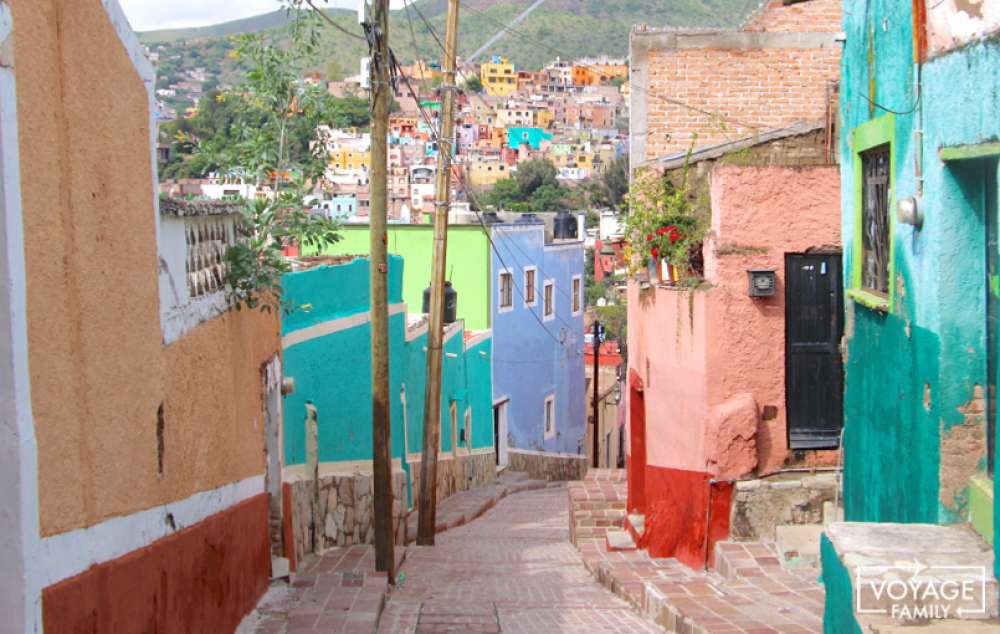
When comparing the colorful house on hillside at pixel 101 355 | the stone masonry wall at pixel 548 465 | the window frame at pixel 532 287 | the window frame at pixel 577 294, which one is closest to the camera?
the colorful house on hillside at pixel 101 355

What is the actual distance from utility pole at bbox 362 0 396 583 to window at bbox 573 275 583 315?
25659 mm

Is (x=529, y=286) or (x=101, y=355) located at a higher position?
(x=101, y=355)

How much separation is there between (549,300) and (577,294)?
3.16m

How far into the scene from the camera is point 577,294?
38.6m

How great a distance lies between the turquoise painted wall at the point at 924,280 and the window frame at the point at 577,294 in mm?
29029

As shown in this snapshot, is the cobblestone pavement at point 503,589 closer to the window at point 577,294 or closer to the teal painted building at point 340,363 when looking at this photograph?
the teal painted building at point 340,363

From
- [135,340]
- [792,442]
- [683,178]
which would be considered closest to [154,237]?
[135,340]

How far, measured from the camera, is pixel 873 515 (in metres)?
8.57

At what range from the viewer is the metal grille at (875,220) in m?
8.59

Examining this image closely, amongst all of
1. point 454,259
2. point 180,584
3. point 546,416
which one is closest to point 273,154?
point 180,584

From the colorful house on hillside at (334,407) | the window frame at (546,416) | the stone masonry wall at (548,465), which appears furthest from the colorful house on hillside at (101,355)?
the window frame at (546,416)

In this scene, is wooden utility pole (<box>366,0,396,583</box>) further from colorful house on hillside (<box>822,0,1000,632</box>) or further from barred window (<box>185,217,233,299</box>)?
colorful house on hillside (<box>822,0,1000,632</box>)

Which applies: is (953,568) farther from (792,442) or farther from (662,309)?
(662,309)

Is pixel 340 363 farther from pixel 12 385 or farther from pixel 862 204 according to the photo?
pixel 12 385
